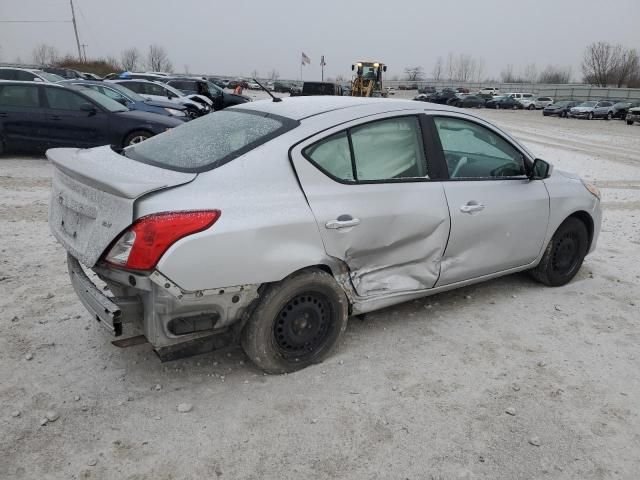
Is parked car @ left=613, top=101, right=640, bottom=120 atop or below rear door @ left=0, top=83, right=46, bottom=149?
below

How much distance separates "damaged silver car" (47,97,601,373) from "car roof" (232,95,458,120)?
0.05ft

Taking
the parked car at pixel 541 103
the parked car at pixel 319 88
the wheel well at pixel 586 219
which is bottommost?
the parked car at pixel 541 103

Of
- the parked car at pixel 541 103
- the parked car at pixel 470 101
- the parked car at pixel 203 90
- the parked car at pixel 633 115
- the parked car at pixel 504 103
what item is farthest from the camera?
the parked car at pixel 541 103

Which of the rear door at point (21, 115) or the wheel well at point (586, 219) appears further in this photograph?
the rear door at point (21, 115)

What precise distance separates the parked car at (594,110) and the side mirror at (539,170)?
36351 millimetres

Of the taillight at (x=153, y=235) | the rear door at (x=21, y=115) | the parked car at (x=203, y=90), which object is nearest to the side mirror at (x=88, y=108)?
the rear door at (x=21, y=115)

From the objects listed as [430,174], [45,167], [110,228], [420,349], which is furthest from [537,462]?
[45,167]

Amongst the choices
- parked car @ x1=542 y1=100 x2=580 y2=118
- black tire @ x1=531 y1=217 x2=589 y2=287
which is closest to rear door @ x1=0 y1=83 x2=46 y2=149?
black tire @ x1=531 y1=217 x2=589 y2=287

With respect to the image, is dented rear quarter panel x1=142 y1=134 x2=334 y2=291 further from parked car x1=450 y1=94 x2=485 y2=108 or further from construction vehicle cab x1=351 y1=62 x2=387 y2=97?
parked car x1=450 y1=94 x2=485 y2=108

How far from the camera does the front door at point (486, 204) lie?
3.70 metres

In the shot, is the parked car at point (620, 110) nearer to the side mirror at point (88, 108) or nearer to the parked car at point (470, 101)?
the parked car at point (470, 101)

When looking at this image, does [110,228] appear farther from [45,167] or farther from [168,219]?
[45,167]

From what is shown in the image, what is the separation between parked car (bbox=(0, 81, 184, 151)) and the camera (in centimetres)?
944

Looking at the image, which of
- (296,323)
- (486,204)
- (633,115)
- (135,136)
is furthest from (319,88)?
(296,323)
